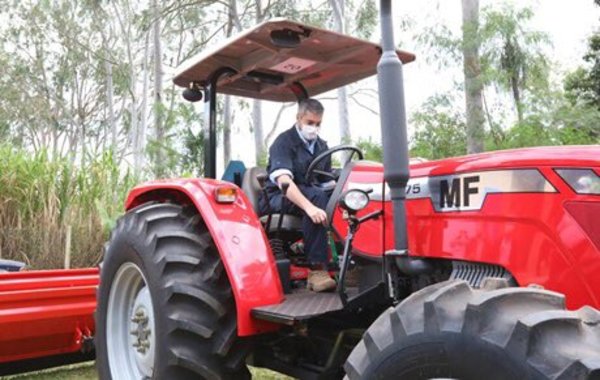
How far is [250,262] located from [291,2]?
55.7 feet

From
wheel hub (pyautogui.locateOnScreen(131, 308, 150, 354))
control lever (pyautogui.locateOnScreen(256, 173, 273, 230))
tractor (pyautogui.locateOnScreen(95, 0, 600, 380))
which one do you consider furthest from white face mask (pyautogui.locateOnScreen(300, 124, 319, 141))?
wheel hub (pyautogui.locateOnScreen(131, 308, 150, 354))

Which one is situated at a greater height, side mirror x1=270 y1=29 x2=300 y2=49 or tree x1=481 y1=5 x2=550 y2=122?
tree x1=481 y1=5 x2=550 y2=122

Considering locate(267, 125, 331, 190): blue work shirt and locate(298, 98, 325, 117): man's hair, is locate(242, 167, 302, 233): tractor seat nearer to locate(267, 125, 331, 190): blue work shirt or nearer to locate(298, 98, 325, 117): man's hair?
locate(267, 125, 331, 190): blue work shirt

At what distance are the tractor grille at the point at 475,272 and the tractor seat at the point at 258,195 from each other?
3.76 ft

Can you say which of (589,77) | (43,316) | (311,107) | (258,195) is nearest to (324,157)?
(311,107)

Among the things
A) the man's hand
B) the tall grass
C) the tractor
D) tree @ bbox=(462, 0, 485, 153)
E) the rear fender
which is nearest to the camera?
the tractor

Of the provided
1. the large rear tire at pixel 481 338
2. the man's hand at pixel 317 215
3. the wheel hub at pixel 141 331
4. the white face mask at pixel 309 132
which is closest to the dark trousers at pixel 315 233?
the man's hand at pixel 317 215

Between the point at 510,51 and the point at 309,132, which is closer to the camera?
the point at 309,132

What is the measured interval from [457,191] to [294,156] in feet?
3.97

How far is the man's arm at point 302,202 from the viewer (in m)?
3.05

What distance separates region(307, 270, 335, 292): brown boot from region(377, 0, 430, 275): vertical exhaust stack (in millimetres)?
963

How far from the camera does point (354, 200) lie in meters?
2.61

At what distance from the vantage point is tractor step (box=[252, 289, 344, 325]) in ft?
8.75

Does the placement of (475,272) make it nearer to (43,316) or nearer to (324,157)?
(324,157)
